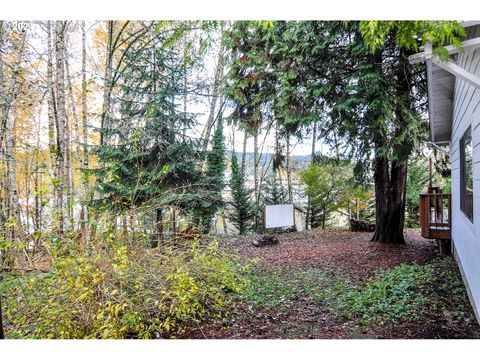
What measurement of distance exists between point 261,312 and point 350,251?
5.06 feet

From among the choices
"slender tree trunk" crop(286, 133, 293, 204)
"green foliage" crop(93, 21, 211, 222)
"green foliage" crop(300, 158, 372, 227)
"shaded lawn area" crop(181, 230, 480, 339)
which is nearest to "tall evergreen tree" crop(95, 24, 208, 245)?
"green foliage" crop(93, 21, 211, 222)

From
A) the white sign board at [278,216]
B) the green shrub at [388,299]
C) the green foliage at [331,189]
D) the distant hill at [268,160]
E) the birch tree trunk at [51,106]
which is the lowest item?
the green shrub at [388,299]

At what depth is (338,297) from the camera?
2.38m

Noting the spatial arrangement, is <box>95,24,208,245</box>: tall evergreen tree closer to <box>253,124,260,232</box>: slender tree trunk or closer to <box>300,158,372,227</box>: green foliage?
<box>253,124,260,232</box>: slender tree trunk

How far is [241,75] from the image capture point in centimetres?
318

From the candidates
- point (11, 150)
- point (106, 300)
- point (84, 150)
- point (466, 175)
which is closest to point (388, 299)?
point (466, 175)

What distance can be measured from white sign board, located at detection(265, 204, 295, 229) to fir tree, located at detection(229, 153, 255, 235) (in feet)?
0.63

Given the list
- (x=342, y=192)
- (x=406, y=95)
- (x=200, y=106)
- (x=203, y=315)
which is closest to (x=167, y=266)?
(x=203, y=315)

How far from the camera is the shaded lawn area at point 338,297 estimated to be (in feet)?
6.85

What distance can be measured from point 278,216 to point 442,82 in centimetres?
216

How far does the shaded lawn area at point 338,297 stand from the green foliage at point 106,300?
0.73 feet

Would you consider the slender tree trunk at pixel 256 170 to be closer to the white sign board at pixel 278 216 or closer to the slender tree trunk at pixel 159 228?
the white sign board at pixel 278 216

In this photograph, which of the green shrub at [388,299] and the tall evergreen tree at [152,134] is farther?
the tall evergreen tree at [152,134]

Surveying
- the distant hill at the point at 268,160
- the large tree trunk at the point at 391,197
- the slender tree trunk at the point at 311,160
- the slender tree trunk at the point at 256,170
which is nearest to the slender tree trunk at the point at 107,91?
the distant hill at the point at 268,160
